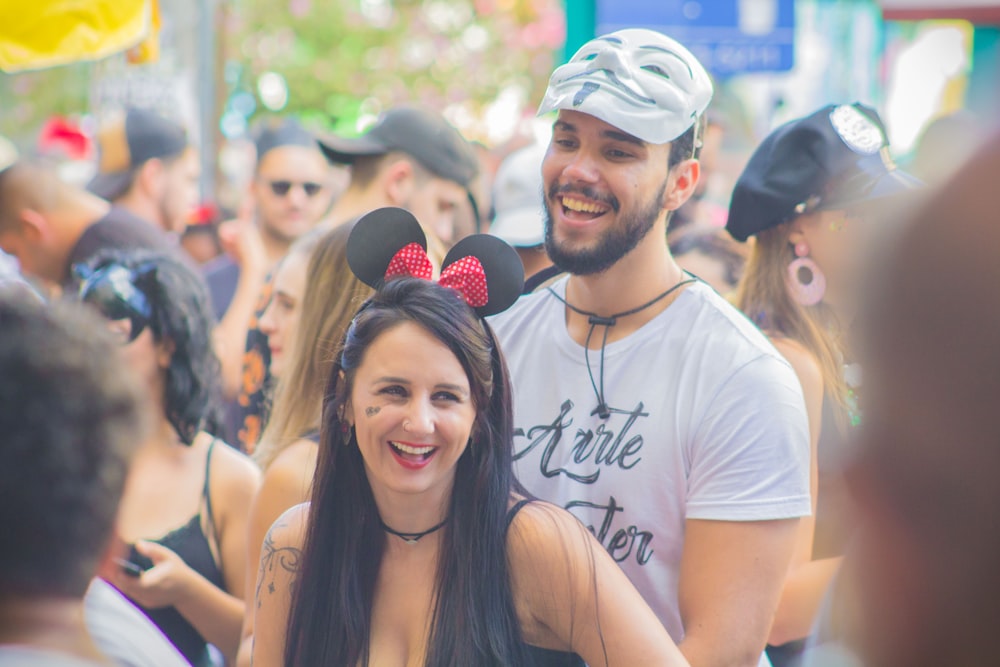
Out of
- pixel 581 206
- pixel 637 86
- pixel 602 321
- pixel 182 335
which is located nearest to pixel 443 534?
pixel 602 321

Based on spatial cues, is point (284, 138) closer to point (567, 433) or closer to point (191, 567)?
point (191, 567)

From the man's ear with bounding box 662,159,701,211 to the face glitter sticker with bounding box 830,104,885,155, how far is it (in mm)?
762

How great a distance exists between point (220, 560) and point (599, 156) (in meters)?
1.61

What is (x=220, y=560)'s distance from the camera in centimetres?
329

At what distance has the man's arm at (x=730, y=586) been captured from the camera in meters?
2.46

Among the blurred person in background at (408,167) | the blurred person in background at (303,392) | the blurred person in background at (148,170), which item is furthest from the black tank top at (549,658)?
the blurred person in background at (148,170)

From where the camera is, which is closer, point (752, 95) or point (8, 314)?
point (8, 314)

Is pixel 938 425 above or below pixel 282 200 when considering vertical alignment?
below

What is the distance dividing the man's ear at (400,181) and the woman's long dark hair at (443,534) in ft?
7.39

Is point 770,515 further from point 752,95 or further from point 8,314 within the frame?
point 752,95

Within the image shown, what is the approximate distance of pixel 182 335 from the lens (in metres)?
3.56

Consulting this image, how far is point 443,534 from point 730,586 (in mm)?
637

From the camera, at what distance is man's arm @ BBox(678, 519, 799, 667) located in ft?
8.05

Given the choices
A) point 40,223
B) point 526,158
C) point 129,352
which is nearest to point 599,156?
point 129,352
